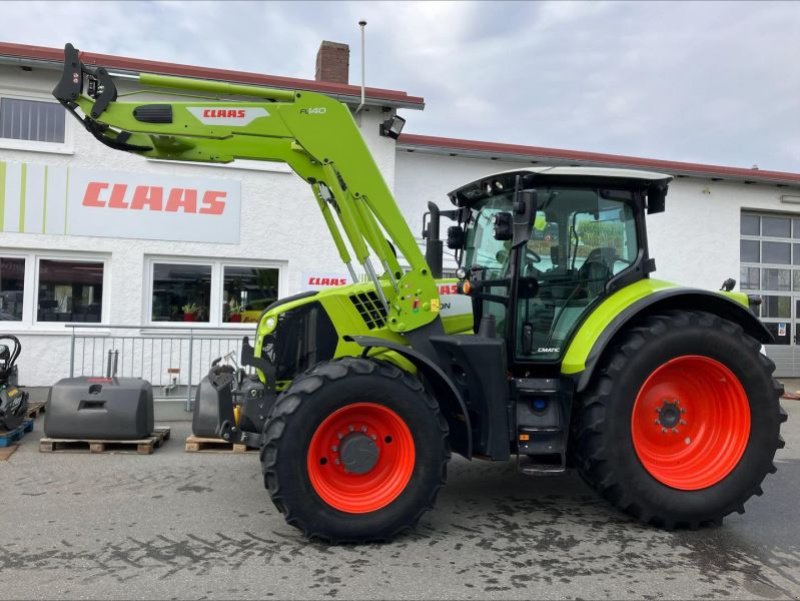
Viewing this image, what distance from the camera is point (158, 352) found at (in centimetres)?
934

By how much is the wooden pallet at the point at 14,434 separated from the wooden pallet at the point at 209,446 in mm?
1876

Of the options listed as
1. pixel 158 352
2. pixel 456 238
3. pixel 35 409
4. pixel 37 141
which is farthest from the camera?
pixel 37 141

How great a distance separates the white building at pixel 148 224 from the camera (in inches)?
377

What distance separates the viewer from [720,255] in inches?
549

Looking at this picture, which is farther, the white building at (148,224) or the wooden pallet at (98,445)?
the white building at (148,224)

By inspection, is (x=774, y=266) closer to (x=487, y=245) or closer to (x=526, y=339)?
(x=487, y=245)

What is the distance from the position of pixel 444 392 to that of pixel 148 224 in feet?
23.8

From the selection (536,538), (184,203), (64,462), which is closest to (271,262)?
(184,203)

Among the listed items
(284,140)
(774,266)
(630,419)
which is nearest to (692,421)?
(630,419)

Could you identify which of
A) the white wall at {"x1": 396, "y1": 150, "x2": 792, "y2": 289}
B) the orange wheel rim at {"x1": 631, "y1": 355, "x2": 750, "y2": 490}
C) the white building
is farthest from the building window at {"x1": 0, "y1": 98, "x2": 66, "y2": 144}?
the white wall at {"x1": 396, "y1": 150, "x2": 792, "y2": 289}

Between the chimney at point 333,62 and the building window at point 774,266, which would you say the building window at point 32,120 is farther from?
the building window at point 774,266

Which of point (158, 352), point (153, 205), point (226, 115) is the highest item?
point (153, 205)

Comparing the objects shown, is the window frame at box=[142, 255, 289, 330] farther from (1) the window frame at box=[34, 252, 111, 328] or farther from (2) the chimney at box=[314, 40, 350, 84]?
(2) the chimney at box=[314, 40, 350, 84]

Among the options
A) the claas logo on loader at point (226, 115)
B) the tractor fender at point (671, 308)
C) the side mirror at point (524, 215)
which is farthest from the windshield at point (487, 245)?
the claas logo on loader at point (226, 115)
